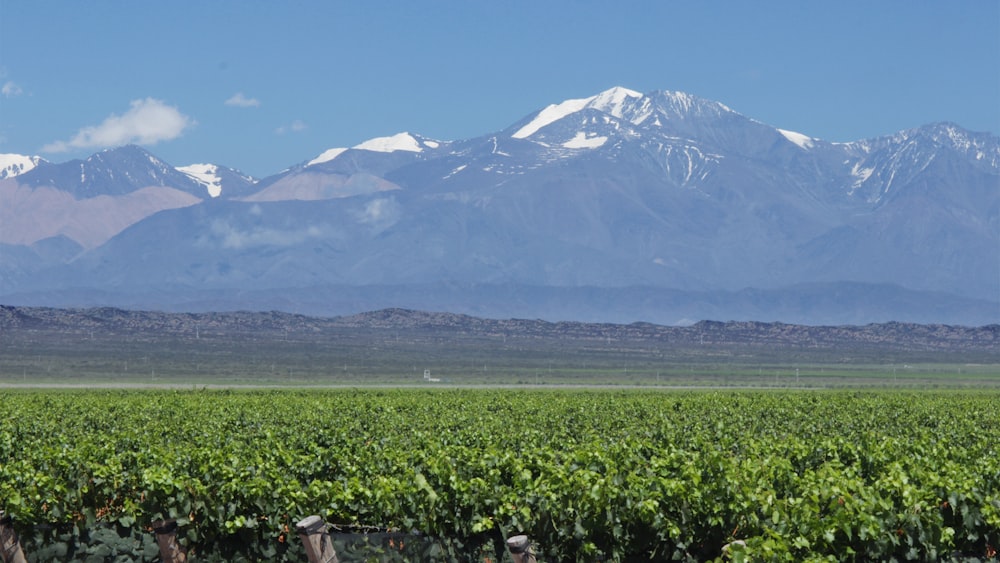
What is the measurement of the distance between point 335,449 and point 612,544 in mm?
6949

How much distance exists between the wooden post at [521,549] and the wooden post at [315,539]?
2.34 meters

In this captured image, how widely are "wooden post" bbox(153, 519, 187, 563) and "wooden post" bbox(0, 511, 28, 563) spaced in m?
2.15

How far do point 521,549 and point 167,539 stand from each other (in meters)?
5.23


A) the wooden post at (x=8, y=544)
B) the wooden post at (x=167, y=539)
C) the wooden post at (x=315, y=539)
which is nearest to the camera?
the wooden post at (x=315, y=539)

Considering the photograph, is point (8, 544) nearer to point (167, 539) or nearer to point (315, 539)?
point (167, 539)

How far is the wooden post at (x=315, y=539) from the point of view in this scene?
48.2ft

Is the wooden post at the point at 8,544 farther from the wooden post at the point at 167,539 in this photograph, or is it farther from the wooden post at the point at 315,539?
the wooden post at the point at 315,539

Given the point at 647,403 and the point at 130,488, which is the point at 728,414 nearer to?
the point at 647,403

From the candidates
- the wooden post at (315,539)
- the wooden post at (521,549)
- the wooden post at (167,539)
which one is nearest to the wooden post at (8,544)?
the wooden post at (167,539)

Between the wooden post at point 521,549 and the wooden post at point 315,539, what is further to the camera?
the wooden post at point 315,539

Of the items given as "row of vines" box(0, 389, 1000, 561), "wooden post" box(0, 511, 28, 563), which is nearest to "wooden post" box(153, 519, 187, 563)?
"row of vines" box(0, 389, 1000, 561)

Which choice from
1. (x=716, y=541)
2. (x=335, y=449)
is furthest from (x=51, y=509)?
(x=716, y=541)

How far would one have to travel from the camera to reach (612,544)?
1549 centimetres

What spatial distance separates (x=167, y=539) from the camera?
54.0 ft
